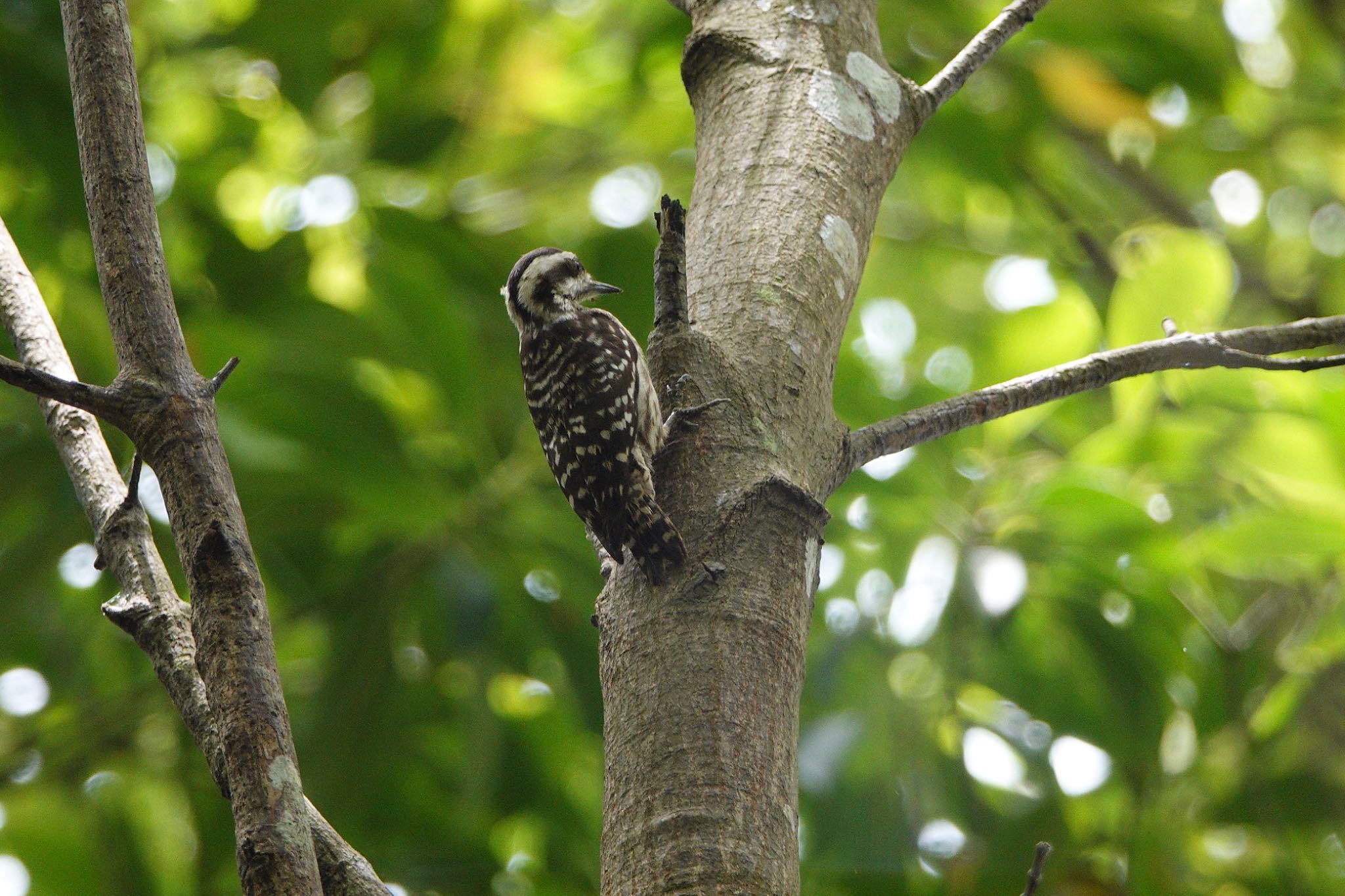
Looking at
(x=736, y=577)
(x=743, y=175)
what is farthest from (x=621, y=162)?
(x=736, y=577)

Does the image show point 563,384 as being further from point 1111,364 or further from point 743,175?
point 1111,364

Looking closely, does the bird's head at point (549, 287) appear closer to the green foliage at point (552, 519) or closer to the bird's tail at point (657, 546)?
the green foliage at point (552, 519)

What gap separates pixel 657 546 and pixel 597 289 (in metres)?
1.73

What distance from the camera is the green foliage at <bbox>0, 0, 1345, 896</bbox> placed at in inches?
120

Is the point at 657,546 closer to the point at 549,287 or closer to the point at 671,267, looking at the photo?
the point at 671,267

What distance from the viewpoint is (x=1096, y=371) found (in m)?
1.93

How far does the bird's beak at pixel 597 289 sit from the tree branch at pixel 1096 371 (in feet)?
4.85

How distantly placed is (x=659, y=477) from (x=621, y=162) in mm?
2683

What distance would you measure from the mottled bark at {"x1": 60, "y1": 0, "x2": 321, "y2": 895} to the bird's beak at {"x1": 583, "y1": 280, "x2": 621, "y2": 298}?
1782 mm

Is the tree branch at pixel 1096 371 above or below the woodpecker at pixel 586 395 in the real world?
below

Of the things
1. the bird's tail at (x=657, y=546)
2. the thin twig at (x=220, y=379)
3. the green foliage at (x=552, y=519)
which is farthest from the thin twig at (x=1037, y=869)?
the green foliage at (x=552, y=519)

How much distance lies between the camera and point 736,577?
1.55 m

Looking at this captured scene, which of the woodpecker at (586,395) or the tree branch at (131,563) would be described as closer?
the tree branch at (131,563)

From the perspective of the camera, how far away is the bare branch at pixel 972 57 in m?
2.26
